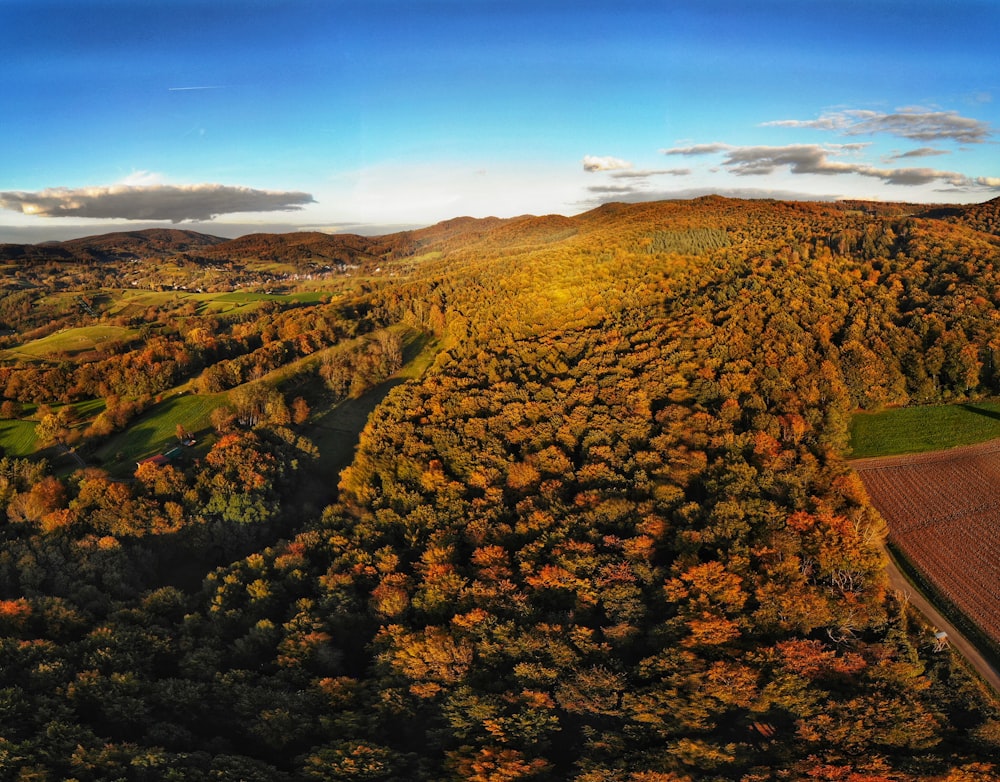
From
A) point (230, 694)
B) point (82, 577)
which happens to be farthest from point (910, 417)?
point (82, 577)

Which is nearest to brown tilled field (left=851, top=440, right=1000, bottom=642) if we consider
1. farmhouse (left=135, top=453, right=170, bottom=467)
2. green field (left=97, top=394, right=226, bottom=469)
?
farmhouse (left=135, top=453, right=170, bottom=467)

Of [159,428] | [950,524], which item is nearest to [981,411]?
[950,524]

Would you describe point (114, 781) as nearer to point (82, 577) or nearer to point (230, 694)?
point (230, 694)

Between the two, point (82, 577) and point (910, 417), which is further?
point (910, 417)

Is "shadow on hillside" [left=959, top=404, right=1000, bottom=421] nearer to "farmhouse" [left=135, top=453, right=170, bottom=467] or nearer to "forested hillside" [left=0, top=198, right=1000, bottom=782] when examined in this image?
"forested hillside" [left=0, top=198, right=1000, bottom=782]

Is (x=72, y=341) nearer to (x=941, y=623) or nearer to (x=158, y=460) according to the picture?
(x=158, y=460)

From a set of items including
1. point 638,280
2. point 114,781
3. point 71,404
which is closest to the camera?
point 114,781

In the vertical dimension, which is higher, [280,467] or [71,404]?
[71,404]
